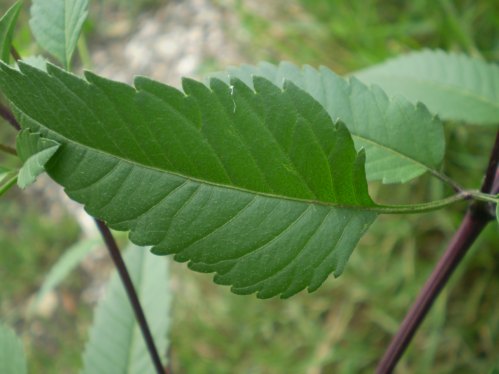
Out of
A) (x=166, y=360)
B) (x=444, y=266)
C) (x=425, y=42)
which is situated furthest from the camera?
(x=425, y=42)

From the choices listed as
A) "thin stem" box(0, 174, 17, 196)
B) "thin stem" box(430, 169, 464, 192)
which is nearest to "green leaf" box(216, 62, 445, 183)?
"thin stem" box(430, 169, 464, 192)

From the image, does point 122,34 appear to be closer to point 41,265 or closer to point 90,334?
point 41,265

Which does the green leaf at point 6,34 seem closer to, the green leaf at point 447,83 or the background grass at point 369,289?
the green leaf at point 447,83

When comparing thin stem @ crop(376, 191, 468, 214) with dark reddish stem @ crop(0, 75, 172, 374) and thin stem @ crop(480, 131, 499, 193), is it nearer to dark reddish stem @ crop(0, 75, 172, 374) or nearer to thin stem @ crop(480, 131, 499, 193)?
thin stem @ crop(480, 131, 499, 193)

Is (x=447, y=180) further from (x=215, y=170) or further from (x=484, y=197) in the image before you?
(x=215, y=170)

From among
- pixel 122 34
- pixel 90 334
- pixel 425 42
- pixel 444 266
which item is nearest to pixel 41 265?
pixel 122 34

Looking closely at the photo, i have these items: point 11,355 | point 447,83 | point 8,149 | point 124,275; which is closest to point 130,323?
point 11,355
